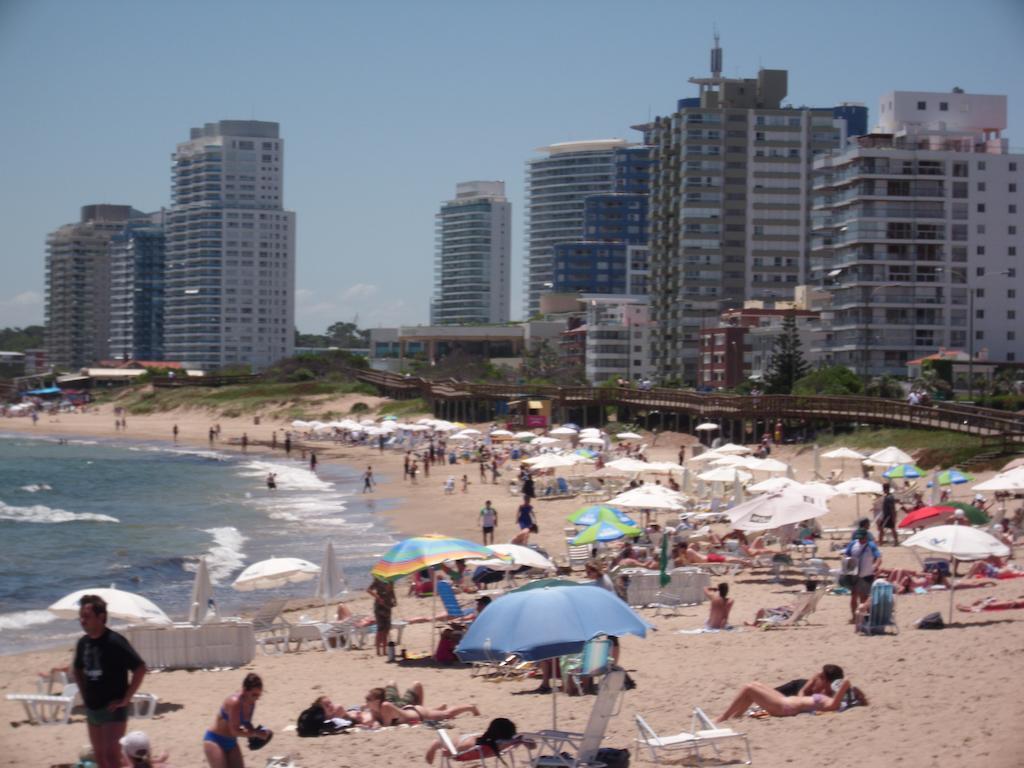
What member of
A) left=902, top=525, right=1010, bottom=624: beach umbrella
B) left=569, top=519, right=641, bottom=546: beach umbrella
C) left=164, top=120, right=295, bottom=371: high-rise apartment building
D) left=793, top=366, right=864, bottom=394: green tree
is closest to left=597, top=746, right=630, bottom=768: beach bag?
left=902, top=525, right=1010, bottom=624: beach umbrella

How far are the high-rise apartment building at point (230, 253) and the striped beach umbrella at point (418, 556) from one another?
168227mm

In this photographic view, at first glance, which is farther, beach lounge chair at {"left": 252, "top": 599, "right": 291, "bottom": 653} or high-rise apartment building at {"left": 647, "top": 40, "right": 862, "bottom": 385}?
high-rise apartment building at {"left": 647, "top": 40, "right": 862, "bottom": 385}

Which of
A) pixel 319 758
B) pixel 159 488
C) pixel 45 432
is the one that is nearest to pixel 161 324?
pixel 45 432

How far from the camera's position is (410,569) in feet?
49.8

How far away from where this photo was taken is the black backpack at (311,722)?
11.4 m

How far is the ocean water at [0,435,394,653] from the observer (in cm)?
2377

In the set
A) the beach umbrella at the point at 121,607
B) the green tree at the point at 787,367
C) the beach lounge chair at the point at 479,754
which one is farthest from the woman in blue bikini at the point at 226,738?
the green tree at the point at 787,367

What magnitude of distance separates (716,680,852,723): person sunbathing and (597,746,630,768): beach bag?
4.69ft

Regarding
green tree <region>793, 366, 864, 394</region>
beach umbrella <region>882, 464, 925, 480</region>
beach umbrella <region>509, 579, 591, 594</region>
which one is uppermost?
green tree <region>793, 366, 864, 394</region>

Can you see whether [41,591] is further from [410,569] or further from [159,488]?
[159,488]

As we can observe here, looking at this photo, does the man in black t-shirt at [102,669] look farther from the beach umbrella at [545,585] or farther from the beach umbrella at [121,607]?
the beach umbrella at [121,607]

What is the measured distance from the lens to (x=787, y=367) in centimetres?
6931

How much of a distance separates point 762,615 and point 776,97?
90778 millimetres

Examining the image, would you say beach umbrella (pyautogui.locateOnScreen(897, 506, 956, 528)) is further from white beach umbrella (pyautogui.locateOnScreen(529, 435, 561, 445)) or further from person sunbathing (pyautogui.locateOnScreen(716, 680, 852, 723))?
white beach umbrella (pyautogui.locateOnScreen(529, 435, 561, 445))
